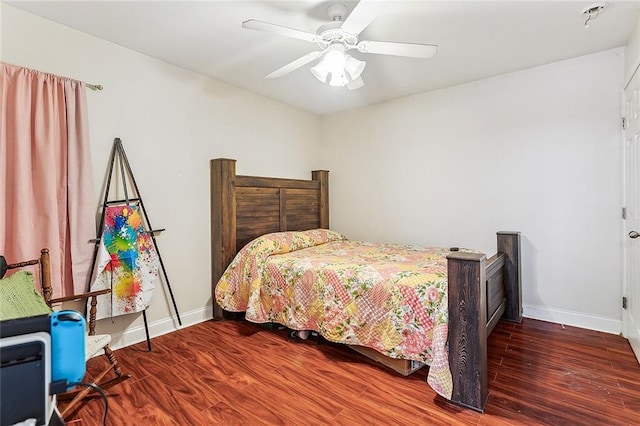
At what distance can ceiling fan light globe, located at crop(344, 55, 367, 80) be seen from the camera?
218 centimetres

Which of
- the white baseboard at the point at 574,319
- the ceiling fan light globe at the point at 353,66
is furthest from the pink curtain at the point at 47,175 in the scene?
the white baseboard at the point at 574,319

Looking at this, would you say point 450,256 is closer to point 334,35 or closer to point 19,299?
point 334,35

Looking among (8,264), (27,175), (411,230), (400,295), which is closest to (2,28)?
(27,175)

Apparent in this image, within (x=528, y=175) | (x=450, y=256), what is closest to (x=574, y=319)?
(x=528, y=175)

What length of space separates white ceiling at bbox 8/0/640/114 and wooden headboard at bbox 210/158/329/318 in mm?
1008

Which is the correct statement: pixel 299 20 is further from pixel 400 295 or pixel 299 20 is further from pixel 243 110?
pixel 400 295

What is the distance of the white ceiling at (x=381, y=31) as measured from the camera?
2.07 m

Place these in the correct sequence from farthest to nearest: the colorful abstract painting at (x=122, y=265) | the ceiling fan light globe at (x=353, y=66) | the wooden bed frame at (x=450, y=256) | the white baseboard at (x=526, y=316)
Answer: the white baseboard at (x=526, y=316) → the colorful abstract painting at (x=122, y=265) → the ceiling fan light globe at (x=353, y=66) → the wooden bed frame at (x=450, y=256)

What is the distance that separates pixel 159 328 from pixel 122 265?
732 millimetres

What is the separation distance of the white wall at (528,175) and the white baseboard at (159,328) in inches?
86.7

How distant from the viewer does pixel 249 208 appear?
11.3 feet

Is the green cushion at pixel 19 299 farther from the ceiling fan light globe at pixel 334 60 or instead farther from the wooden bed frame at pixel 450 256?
the ceiling fan light globe at pixel 334 60

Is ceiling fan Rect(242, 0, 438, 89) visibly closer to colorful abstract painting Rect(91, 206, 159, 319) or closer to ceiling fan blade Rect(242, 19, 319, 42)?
ceiling fan blade Rect(242, 19, 319, 42)

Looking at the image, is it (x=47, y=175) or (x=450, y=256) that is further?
(x=47, y=175)
